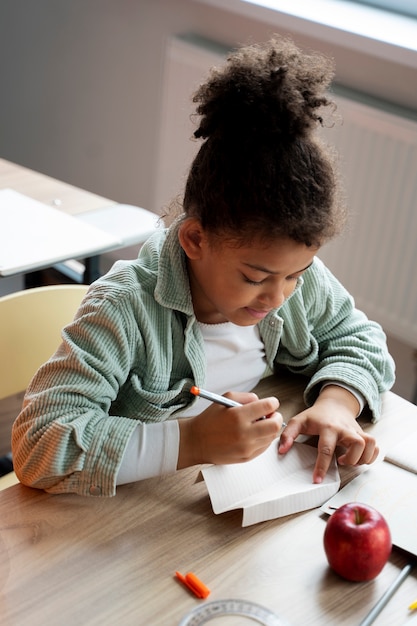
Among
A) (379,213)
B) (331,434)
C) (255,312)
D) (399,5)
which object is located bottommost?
(379,213)

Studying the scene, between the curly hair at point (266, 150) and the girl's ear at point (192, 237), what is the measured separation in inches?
1.2

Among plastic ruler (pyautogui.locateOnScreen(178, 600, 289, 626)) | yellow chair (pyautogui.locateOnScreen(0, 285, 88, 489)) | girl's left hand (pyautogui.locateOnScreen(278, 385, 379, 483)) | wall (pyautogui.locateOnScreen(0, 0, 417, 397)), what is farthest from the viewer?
wall (pyautogui.locateOnScreen(0, 0, 417, 397))

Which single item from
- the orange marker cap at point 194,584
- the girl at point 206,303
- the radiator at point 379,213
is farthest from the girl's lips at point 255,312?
the radiator at point 379,213

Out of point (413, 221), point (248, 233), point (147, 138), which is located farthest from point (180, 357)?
point (147, 138)

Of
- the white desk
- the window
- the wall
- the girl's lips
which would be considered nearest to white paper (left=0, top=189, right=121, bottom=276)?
the white desk

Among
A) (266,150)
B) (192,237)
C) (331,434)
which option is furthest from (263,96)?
(331,434)

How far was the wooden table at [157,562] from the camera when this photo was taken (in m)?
0.90

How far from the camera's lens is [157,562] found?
961mm

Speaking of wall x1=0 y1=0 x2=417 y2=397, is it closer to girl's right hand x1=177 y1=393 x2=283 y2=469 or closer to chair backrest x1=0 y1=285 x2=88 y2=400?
chair backrest x1=0 y1=285 x2=88 y2=400

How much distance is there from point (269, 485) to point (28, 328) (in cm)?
60

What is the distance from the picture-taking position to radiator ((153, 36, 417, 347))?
2562 millimetres

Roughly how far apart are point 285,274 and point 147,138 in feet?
8.01

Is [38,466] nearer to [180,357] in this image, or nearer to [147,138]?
[180,357]

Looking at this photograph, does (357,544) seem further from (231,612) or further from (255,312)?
(255,312)
